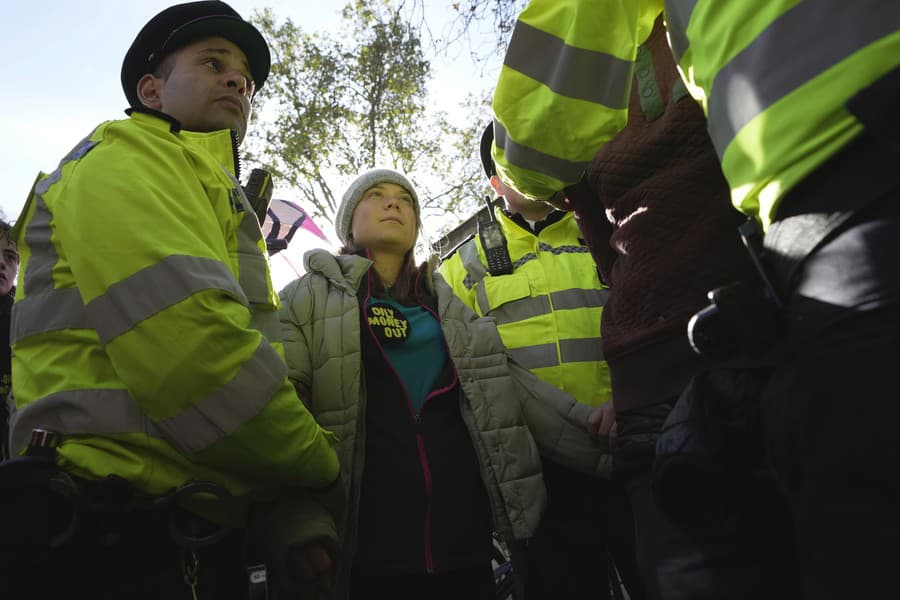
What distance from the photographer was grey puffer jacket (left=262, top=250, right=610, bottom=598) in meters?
2.13

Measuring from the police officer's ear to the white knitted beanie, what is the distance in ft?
3.36

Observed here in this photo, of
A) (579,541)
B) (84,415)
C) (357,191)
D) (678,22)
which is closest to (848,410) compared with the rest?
(678,22)

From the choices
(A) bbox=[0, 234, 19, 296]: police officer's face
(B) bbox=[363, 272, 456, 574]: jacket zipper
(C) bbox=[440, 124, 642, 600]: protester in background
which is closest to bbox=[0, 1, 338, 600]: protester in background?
(B) bbox=[363, 272, 456, 574]: jacket zipper

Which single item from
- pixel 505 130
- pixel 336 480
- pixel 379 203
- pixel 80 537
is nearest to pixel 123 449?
pixel 80 537

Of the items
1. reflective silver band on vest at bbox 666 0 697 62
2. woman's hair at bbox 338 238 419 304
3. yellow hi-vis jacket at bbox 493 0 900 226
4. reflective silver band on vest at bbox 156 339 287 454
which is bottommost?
reflective silver band on vest at bbox 156 339 287 454

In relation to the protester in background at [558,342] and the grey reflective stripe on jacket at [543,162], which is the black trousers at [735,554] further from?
the protester in background at [558,342]

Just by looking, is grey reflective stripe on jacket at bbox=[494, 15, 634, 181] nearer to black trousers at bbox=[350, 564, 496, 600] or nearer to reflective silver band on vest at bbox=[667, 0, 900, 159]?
reflective silver band on vest at bbox=[667, 0, 900, 159]

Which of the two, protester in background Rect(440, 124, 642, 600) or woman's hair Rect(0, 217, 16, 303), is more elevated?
woman's hair Rect(0, 217, 16, 303)

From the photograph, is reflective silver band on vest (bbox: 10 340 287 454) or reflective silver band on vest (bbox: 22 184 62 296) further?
reflective silver band on vest (bbox: 22 184 62 296)

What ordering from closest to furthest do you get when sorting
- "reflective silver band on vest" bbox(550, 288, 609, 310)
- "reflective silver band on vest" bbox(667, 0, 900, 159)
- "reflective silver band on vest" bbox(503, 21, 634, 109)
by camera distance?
"reflective silver band on vest" bbox(667, 0, 900, 159), "reflective silver band on vest" bbox(503, 21, 634, 109), "reflective silver band on vest" bbox(550, 288, 609, 310)

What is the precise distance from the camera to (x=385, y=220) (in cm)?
291

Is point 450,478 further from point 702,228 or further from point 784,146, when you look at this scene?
point 784,146

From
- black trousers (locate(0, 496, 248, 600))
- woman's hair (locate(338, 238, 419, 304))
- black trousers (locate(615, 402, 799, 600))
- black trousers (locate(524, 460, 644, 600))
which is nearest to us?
black trousers (locate(615, 402, 799, 600))

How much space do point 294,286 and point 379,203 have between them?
673 millimetres
